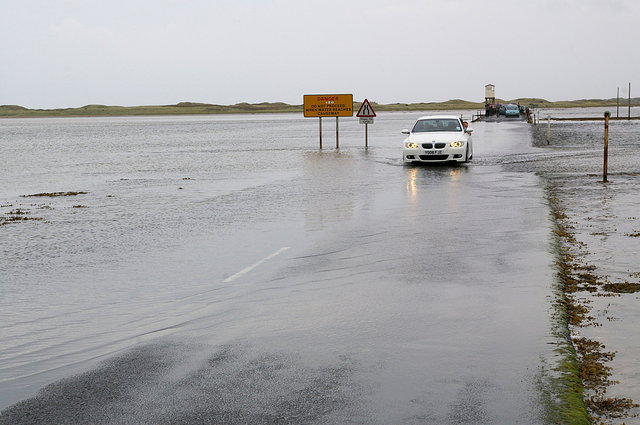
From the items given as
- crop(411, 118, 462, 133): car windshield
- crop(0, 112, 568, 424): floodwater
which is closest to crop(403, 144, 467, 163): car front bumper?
crop(411, 118, 462, 133): car windshield

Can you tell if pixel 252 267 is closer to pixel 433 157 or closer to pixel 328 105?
pixel 433 157

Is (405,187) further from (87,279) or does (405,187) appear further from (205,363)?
(205,363)

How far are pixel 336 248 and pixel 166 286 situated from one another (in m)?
2.78

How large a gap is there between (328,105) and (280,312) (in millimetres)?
34218

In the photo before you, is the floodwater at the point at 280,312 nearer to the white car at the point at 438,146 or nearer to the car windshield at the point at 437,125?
the white car at the point at 438,146

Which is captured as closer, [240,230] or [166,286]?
[166,286]

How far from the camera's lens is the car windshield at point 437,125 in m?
26.6

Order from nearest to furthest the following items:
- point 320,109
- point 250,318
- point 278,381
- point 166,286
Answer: point 278,381 → point 250,318 → point 166,286 → point 320,109

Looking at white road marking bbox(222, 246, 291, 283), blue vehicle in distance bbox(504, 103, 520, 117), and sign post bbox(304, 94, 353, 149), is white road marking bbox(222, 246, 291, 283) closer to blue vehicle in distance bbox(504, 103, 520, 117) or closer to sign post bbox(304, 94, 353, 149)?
sign post bbox(304, 94, 353, 149)

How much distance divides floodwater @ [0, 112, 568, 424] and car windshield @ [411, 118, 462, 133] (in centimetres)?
1061

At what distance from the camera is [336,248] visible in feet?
35.1

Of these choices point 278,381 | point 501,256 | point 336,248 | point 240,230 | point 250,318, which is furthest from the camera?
point 240,230

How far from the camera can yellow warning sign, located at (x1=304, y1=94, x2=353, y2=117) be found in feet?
134

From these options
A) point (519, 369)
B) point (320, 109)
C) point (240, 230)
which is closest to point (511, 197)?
point (240, 230)
